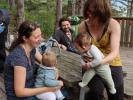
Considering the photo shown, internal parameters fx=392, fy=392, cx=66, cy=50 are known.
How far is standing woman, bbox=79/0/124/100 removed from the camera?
3414 millimetres

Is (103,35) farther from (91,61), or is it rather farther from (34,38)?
(34,38)

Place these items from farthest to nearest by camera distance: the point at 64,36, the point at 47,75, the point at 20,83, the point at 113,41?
the point at 64,36
the point at 113,41
the point at 47,75
the point at 20,83

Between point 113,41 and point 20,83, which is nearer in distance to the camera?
point 20,83

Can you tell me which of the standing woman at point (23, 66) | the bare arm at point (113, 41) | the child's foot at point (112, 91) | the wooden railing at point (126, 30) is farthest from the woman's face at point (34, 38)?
the wooden railing at point (126, 30)

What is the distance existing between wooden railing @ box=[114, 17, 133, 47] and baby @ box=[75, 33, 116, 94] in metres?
8.25

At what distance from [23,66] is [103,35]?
0.94m

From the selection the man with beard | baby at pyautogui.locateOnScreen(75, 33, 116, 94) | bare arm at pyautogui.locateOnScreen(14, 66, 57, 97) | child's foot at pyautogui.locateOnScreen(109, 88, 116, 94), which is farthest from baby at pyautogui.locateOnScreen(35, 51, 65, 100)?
the man with beard

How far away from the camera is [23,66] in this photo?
2.94m

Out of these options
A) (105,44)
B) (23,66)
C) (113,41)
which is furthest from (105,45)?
(23,66)

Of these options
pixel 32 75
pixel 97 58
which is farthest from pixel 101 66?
pixel 32 75

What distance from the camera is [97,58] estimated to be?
3490mm

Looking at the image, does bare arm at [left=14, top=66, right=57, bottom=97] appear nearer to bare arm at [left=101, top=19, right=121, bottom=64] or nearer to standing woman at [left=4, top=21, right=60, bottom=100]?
standing woman at [left=4, top=21, right=60, bottom=100]

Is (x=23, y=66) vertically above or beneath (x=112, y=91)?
above

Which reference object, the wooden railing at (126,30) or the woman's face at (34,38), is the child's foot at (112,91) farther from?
the wooden railing at (126,30)
